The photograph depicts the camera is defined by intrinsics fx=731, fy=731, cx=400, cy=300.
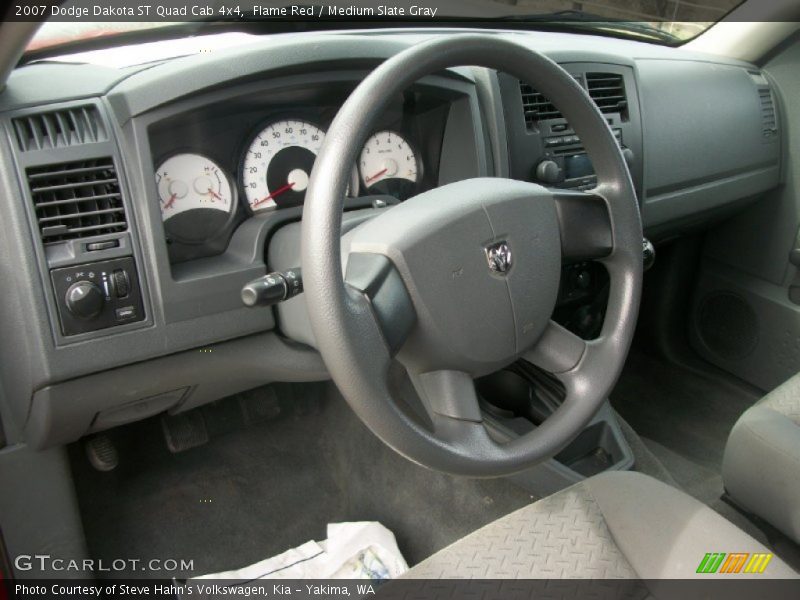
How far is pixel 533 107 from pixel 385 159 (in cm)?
38

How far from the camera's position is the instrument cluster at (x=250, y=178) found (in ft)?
3.98

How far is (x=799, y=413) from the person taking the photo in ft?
4.56

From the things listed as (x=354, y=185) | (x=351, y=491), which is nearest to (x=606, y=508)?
(x=354, y=185)

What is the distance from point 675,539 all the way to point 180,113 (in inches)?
38.0

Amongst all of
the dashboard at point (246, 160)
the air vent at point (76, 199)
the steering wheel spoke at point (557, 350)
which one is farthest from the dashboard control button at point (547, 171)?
the air vent at point (76, 199)

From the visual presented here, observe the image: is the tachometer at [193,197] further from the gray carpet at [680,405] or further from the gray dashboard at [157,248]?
the gray carpet at [680,405]

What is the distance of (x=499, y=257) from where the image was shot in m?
0.99

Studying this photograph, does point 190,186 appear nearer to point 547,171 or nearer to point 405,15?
point 547,171

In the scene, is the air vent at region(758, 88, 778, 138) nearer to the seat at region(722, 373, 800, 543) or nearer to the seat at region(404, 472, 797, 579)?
the seat at region(722, 373, 800, 543)

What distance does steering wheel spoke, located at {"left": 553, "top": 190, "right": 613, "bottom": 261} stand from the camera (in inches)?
44.0

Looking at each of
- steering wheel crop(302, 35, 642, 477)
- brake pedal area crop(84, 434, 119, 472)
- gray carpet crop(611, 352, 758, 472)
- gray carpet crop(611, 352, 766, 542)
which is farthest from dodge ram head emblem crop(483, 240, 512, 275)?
gray carpet crop(611, 352, 758, 472)

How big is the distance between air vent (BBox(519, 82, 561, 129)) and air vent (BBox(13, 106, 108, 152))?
855mm

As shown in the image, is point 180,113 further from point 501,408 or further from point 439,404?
point 501,408

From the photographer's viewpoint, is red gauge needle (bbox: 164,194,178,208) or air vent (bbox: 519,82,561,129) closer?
red gauge needle (bbox: 164,194,178,208)
